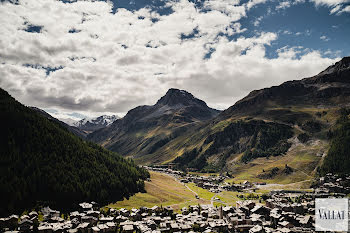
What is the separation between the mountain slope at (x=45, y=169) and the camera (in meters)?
104

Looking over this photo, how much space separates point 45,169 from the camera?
120 meters

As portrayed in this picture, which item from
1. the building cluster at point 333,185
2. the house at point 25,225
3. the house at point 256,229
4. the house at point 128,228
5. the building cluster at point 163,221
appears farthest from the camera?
the building cluster at point 333,185

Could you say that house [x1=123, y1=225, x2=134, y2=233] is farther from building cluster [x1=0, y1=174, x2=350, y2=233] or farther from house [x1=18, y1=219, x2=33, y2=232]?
house [x1=18, y1=219, x2=33, y2=232]

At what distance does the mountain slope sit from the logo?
104 metres

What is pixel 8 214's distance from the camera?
305ft

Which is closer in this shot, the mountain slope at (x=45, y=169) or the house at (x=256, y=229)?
the house at (x=256, y=229)

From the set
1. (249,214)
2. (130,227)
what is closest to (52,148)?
(130,227)

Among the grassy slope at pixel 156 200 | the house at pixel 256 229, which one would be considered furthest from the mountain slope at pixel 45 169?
the house at pixel 256 229

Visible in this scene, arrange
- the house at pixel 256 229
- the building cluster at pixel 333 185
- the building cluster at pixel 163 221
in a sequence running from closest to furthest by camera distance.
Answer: the building cluster at pixel 163 221, the house at pixel 256 229, the building cluster at pixel 333 185

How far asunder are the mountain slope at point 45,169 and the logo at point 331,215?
342 feet

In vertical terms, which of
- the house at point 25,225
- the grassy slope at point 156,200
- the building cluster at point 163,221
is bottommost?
the grassy slope at point 156,200

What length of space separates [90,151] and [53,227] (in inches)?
3454

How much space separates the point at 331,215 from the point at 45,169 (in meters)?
134

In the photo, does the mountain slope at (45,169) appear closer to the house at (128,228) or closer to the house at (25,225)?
the house at (25,225)
